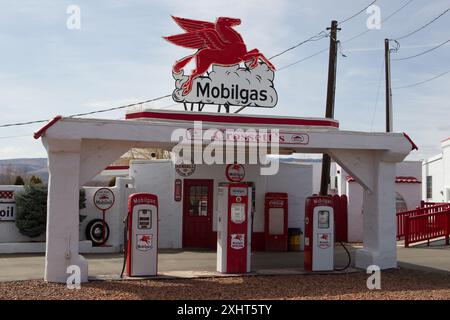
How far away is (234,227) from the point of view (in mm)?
12461

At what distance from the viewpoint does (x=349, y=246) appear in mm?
18844

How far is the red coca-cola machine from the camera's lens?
17.4 metres

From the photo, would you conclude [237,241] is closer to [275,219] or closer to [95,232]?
[275,219]

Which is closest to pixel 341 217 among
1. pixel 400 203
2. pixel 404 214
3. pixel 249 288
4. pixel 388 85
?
pixel 404 214

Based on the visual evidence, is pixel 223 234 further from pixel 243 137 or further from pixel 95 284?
pixel 95 284

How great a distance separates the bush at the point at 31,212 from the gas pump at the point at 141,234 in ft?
17.2

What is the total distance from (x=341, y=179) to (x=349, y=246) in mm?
3691

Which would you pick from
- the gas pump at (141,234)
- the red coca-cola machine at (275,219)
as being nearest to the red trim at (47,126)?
the gas pump at (141,234)

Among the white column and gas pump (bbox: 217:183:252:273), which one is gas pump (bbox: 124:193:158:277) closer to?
gas pump (bbox: 217:183:252:273)

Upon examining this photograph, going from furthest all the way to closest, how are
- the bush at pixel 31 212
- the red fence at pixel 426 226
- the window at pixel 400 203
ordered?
the window at pixel 400 203 → the red fence at pixel 426 226 → the bush at pixel 31 212

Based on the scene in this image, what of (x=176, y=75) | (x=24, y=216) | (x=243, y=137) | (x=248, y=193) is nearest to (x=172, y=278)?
(x=248, y=193)

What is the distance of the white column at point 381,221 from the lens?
13.3 m
